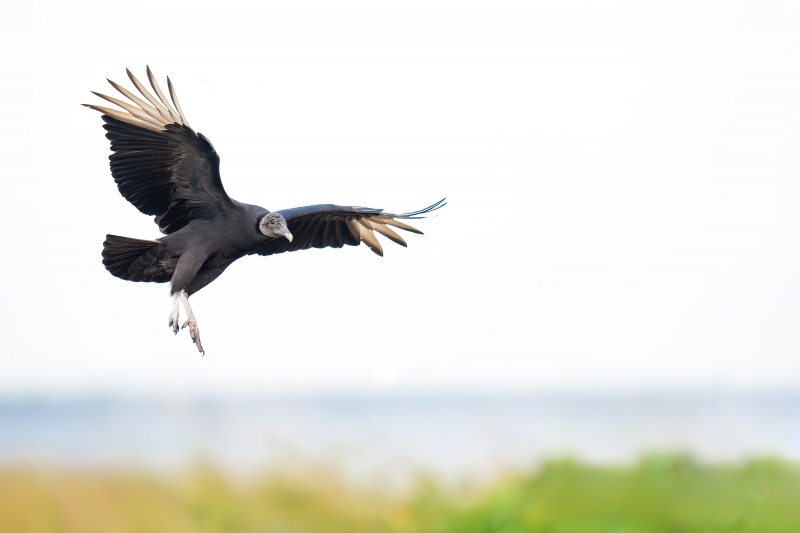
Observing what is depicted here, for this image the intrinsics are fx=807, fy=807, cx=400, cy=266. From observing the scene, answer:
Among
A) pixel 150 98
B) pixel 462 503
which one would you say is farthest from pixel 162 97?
pixel 462 503

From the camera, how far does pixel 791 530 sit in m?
4.70

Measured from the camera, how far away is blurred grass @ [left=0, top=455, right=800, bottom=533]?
14.7 ft

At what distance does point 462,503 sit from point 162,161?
2.50m

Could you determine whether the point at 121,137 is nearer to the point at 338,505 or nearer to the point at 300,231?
the point at 300,231

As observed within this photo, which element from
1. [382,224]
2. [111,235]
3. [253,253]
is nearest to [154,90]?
[111,235]

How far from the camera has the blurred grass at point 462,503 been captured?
4.47 m

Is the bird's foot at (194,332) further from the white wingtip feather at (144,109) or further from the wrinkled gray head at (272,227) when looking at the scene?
the white wingtip feather at (144,109)

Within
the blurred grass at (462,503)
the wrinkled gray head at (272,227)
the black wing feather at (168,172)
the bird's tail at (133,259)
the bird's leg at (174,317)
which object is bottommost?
the blurred grass at (462,503)

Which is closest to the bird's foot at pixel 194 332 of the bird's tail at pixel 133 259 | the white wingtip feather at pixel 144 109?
the bird's tail at pixel 133 259

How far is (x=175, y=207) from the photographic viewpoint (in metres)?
4.10

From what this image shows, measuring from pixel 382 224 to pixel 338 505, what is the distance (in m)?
1.66

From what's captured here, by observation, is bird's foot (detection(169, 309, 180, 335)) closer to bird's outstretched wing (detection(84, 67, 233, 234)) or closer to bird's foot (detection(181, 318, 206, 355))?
bird's foot (detection(181, 318, 206, 355))

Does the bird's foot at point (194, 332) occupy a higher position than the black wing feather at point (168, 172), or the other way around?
the black wing feather at point (168, 172)

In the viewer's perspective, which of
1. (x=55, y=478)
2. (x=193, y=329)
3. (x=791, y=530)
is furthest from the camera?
(x=791, y=530)
